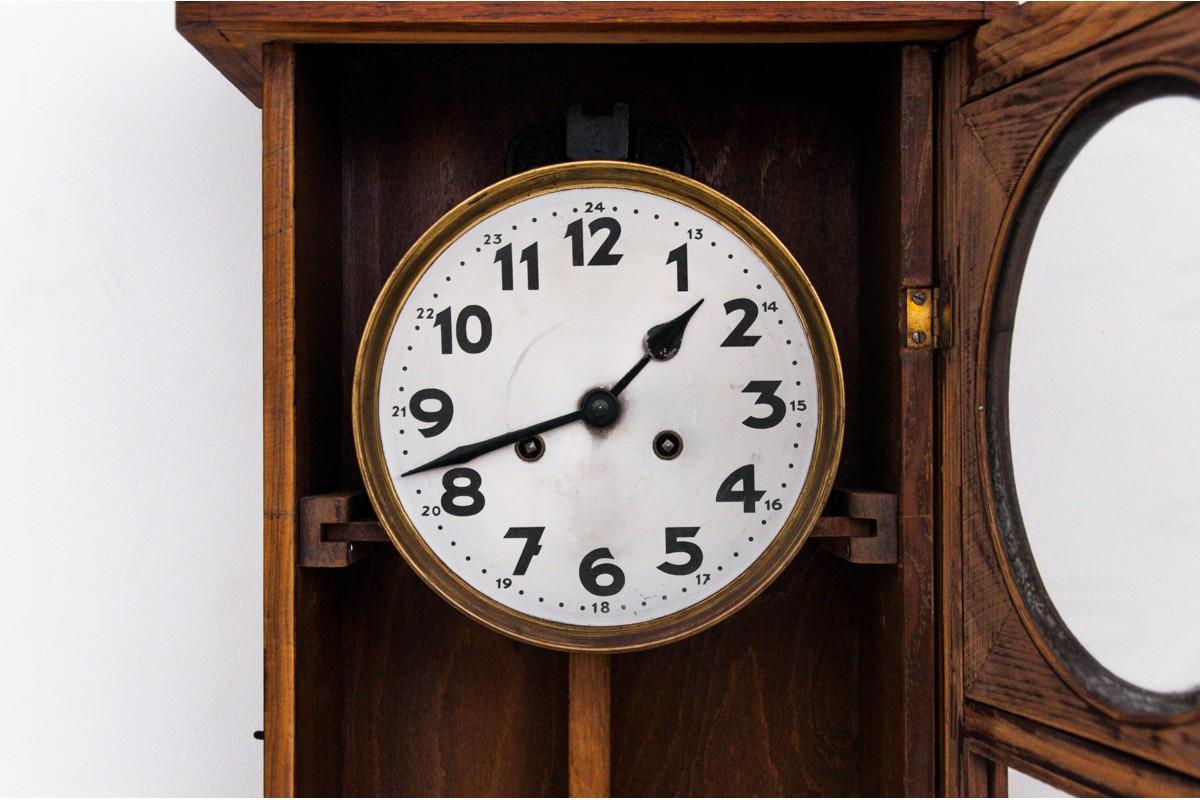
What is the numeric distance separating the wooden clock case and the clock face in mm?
79

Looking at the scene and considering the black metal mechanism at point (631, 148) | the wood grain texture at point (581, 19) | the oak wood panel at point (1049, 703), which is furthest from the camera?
the black metal mechanism at point (631, 148)

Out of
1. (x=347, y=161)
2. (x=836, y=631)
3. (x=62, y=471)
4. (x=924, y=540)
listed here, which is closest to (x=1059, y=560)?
(x=924, y=540)

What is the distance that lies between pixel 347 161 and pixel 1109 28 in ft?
2.33

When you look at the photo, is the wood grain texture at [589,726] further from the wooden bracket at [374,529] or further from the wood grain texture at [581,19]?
the wood grain texture at [581,19]

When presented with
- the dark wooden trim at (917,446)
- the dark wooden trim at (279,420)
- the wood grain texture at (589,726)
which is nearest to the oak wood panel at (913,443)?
the dark wooden trim at (917,446)

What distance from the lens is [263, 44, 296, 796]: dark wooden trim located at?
2.97 ft

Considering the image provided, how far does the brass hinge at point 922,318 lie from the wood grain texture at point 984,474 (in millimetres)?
23

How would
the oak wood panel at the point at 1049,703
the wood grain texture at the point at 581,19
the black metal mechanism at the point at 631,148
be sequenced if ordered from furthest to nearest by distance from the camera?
the black metal mechanism at the point at 631,148 < the wood grain texture at the point at 581,19 < the oak wood panel at the point at 1049,703

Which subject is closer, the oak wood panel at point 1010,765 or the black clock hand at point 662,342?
the oak wood panel at point 1010,765

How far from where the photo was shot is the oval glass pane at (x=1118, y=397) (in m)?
0.73

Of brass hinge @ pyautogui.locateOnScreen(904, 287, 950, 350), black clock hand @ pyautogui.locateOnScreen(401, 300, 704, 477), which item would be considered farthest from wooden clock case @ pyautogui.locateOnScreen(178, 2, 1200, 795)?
black clock hand @ pyautogui.locateOnScreen(401, 300, 704, 477)

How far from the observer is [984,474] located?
2.81ft

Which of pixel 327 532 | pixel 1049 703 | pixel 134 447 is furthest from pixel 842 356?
pixel 134 447

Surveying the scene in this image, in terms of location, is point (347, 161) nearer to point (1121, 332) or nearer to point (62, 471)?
point (62, 471)
